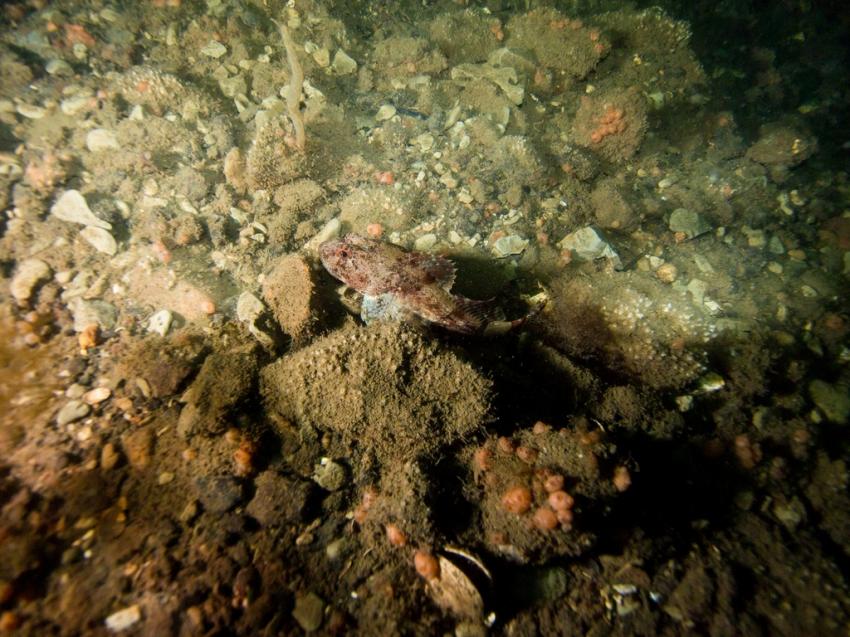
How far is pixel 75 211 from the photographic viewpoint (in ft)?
17.0

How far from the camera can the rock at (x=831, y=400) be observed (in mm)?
4984

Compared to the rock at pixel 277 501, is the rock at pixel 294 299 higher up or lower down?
higher up

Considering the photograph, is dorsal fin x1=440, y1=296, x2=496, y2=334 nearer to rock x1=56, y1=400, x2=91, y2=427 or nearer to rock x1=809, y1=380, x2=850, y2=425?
rock x1=56, y1=400, x2=91, y2=427

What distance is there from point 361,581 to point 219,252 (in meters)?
4.42

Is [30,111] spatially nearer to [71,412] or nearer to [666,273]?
[71,412]

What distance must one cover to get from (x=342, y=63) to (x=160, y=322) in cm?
591

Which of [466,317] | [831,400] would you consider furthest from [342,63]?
[831,400]

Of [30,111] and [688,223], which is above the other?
[30,111]

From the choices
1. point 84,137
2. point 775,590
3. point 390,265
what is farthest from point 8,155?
point 775,590

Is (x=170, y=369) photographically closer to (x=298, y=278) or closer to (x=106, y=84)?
(x=298, y=278)

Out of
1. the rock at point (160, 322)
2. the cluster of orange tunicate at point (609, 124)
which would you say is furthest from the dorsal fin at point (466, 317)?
the cluster of orange tunicate at point (609, 124)

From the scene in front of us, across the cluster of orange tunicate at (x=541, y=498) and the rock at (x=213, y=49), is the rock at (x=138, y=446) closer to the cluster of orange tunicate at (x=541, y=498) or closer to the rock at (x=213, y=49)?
the cluster of orange tunicate at (x=541, y=498)

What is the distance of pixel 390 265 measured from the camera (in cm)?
458

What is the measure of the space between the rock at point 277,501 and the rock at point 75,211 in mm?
4301
